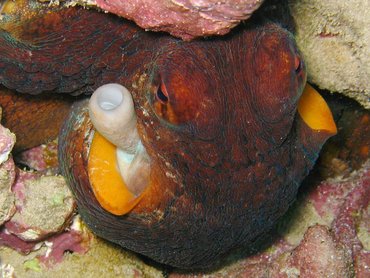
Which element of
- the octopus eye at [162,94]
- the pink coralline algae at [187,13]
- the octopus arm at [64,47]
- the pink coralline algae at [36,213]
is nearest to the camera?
the pink coralline algae at [187,13]

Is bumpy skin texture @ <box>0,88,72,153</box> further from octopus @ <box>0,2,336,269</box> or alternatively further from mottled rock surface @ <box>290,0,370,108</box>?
mottled rock surface @ <box>290,0,370,108</box>

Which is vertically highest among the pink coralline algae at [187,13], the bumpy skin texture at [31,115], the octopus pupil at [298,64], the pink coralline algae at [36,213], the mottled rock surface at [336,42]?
the pink coralline algae at [187,13]

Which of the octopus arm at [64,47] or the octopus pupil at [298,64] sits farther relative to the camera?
the octopus arm at [64,47]

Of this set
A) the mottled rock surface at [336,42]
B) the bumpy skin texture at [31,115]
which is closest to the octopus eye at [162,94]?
the bumpy skin texture at [31,115]

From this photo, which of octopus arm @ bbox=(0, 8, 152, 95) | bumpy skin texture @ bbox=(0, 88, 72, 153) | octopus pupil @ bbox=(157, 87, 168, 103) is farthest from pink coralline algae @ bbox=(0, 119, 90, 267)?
octopus pupil @ bbox=(157, 87, 168, 103)

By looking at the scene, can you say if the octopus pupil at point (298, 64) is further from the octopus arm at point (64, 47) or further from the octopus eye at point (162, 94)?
the octopus arm at point (64, 47)

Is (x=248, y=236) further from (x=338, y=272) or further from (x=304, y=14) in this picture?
(x=304, y=14)

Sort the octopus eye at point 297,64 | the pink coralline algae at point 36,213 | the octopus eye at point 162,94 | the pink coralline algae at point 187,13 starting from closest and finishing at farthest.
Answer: the pink coralline algae at point 187,13
the octopus eye at point 162,94
the octopus eye at point 297,64
the pink coralline algae at point 36,213

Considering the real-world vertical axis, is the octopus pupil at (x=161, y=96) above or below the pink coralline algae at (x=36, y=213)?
above

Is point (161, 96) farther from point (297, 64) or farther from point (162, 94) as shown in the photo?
point (297, 64)
